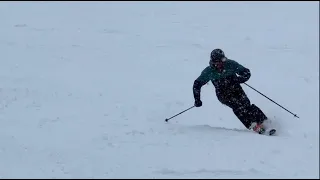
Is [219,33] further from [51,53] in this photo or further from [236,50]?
[51,53]

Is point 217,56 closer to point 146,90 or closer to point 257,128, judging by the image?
point 257,128

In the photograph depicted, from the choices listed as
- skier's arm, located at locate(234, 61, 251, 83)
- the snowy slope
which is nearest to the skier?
skier's arm, located at locate(234, 61, 251, 83)

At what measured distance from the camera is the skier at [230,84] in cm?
1041

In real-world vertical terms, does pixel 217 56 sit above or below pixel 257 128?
above

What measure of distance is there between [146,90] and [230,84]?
14.6 ft

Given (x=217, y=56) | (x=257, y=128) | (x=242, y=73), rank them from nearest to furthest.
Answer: (x=217, y=56)
(x=242, y=73)
(x=257, y=128)

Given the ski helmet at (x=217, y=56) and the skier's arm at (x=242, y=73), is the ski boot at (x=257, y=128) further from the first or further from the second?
the ski helmet at (x=217, y=56)

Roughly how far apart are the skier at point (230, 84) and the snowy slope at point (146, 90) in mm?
396

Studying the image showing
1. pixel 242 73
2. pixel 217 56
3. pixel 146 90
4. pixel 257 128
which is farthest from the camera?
pixel 146 90

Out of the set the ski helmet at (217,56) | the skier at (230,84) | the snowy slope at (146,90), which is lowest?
the snowy slope at (146,90)

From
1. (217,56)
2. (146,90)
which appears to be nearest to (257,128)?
(217,56)

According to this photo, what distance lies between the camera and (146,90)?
1476 centimetres

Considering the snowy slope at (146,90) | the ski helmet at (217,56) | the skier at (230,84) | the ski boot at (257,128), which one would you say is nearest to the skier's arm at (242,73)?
the skier at (230,84)

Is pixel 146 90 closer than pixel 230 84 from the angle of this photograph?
No
